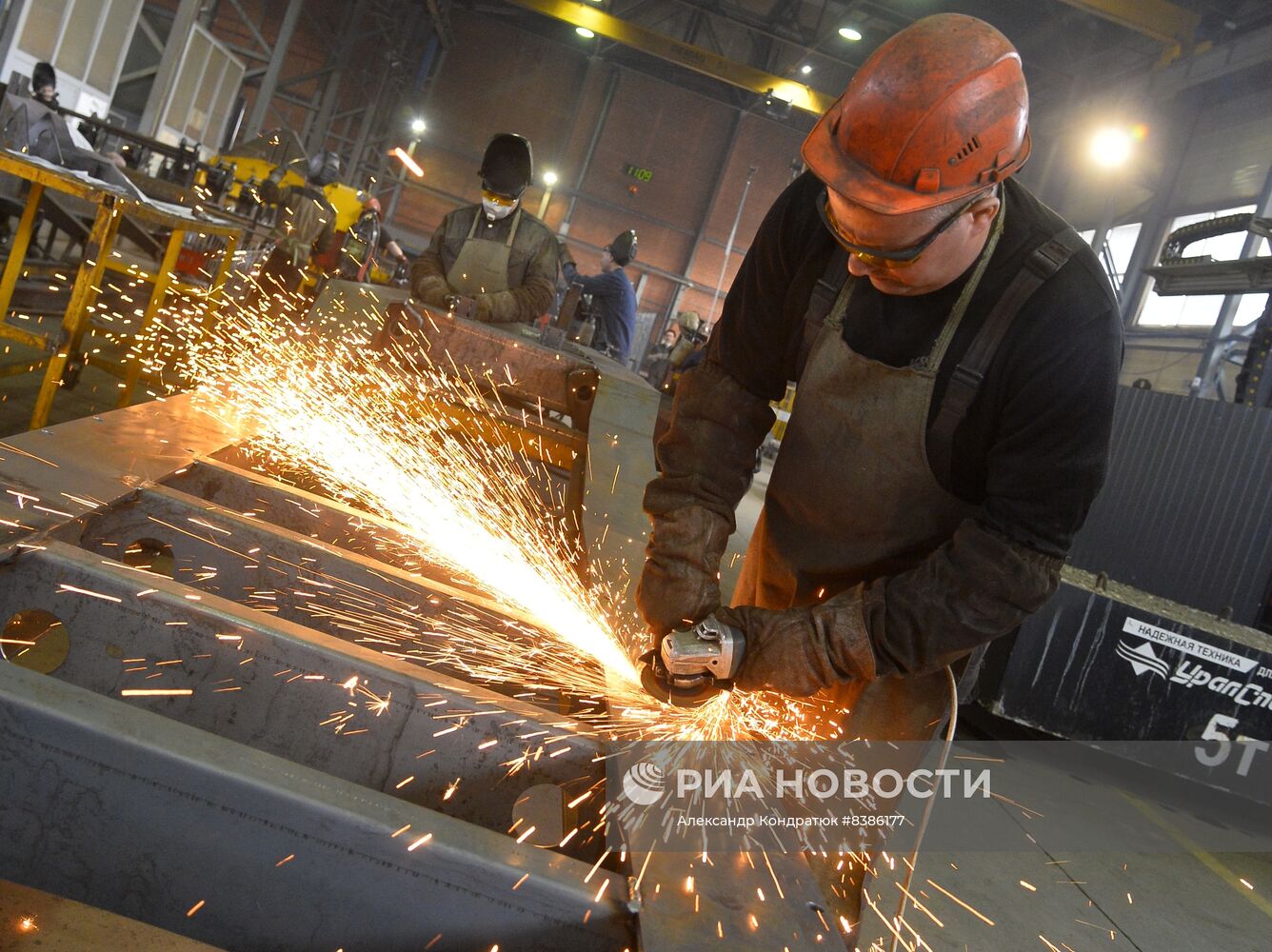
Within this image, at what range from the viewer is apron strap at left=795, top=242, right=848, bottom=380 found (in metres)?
1.70

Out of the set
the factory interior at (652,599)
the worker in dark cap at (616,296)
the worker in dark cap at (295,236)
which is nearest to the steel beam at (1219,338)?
the factory interior at (652,599)

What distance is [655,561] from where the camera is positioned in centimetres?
178

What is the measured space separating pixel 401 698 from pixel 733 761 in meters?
0.54

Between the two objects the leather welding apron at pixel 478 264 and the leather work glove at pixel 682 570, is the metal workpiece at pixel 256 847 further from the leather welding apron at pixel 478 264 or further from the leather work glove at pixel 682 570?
the leather welding apron at pixel 478 264

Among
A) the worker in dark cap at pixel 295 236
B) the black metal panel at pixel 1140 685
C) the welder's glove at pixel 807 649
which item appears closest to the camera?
the welder's glove at pixel 807 649

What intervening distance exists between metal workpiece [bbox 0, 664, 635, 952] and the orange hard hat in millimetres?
1031

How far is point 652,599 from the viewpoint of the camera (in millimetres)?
1749

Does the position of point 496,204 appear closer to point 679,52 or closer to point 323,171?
point 323,171

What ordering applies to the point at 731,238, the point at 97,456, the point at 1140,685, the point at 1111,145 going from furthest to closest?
the point at 731,238
the point at 1111,145
the point at 1140,685
the point at 97,456

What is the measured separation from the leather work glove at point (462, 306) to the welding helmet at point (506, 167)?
82cm

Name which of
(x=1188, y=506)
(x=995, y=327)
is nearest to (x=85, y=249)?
(x=995, y=327)

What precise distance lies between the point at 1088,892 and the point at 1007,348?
234 cm

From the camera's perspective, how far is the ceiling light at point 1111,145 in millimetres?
12242

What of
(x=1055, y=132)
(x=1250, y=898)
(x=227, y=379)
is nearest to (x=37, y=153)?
(x=227, y=379)
